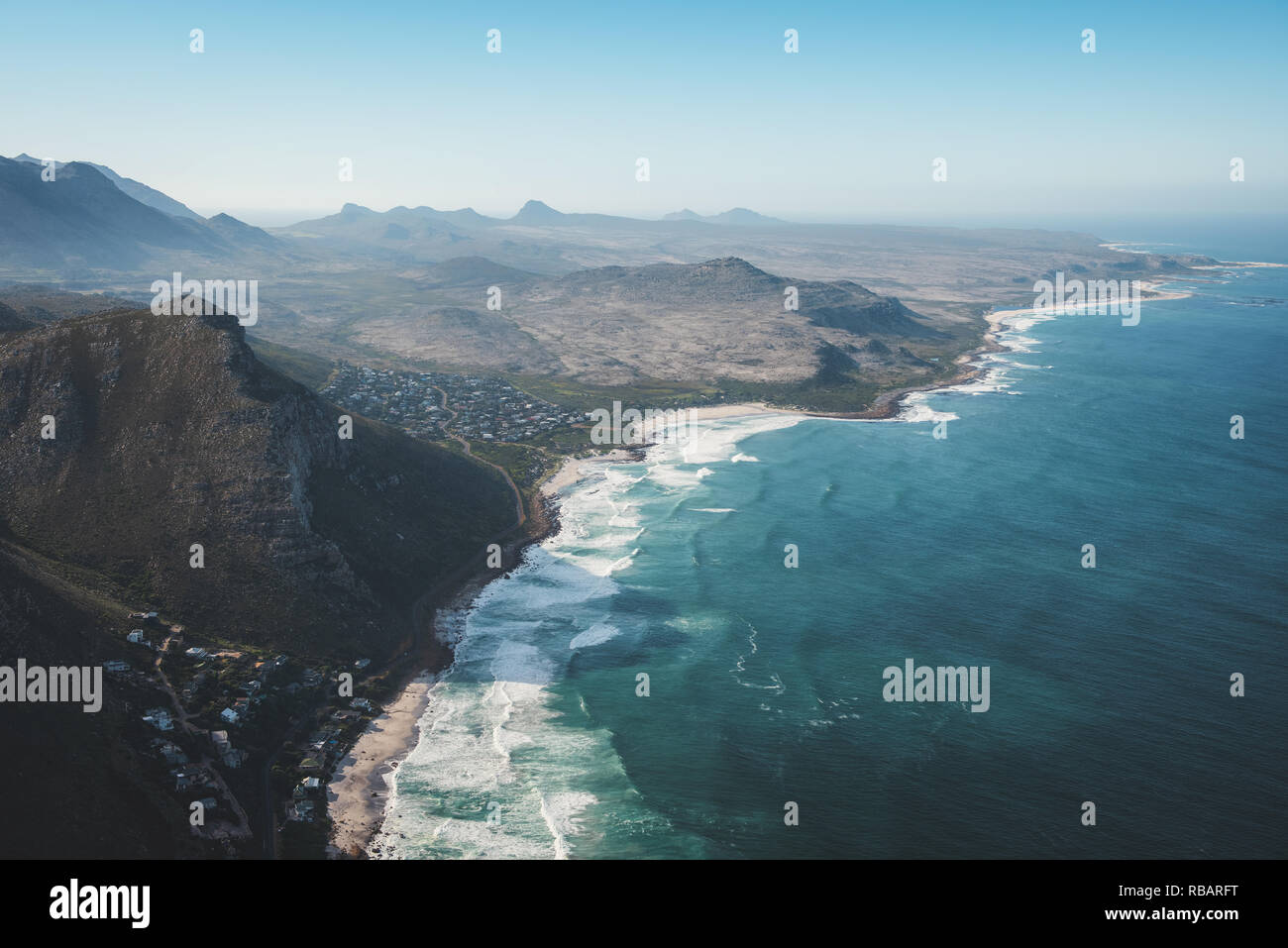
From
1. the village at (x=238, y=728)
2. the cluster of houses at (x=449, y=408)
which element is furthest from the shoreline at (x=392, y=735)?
the cluster of houses at (x=449, y=408)

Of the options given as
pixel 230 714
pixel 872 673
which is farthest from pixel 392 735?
pixel 872 673

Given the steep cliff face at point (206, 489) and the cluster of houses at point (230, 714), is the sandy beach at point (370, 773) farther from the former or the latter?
the steep cliff face at point (206, 489)

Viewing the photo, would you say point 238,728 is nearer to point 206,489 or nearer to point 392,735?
point 392,735

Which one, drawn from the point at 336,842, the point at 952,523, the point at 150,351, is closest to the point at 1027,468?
the point at 952,523

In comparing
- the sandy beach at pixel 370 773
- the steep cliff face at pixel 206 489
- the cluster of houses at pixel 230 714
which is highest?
the steep cliff face at pixel 206 489

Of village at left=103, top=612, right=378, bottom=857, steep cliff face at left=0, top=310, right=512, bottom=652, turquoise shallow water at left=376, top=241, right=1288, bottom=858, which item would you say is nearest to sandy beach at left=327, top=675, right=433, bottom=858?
village at left=103, top=612, right=378, bottom=857

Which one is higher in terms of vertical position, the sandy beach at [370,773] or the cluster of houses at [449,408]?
the cluster of houses at [449,408]

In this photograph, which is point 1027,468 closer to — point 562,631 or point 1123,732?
point 1123,732

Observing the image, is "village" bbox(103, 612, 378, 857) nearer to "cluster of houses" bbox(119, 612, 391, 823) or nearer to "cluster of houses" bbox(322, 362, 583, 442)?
"cluster of houses" bbox(119, 612, 391, 823)
